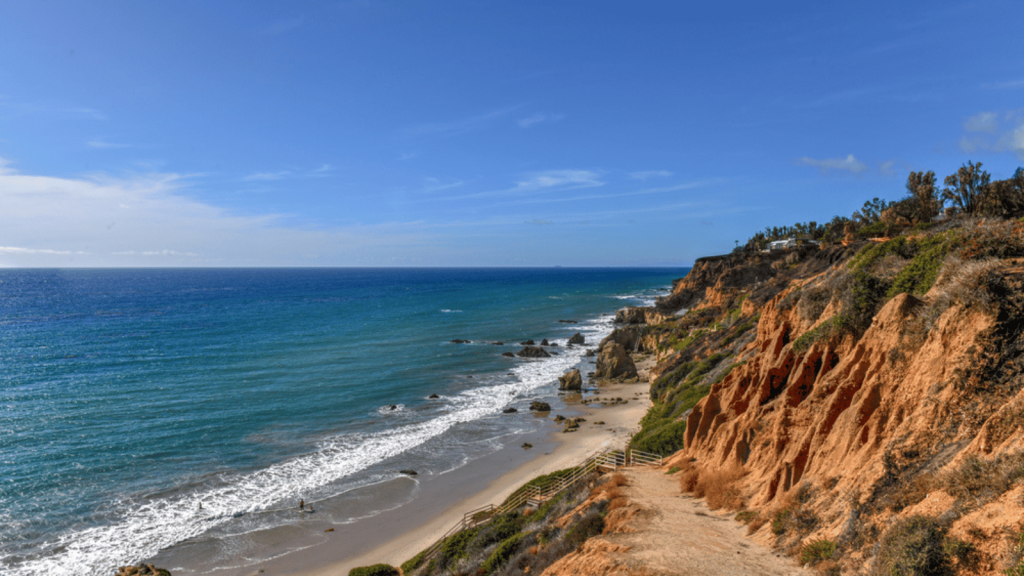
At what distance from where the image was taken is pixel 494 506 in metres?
28.7

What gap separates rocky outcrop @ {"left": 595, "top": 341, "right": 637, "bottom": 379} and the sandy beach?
9.79 m

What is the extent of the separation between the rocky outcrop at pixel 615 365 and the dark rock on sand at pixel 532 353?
1424 centimetres

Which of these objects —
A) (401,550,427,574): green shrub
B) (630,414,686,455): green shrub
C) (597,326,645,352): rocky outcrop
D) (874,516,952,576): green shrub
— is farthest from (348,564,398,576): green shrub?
(597,326,645,352): rocky outcrop

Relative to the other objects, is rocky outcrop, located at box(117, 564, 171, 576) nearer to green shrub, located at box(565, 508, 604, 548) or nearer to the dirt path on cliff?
green shrub, located at box(565, 508, 604, 548)

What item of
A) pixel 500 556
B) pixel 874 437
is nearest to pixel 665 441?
pixel 500 556

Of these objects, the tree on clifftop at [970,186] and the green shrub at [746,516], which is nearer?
the green shrub at [746,516]

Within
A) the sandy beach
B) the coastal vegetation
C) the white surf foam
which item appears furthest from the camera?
the sandy beach

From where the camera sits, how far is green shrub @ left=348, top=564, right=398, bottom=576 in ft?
72.2

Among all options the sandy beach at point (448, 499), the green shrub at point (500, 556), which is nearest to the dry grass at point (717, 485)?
the green shrub at point (500, 556)

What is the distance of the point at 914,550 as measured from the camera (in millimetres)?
8562

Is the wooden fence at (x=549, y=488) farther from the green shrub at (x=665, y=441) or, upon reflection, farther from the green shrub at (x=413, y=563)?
the green shrub at (x=665, y=441)

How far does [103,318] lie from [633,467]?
11645 centimetres

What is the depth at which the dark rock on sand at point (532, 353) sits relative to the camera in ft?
236

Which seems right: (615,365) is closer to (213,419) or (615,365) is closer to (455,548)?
(455,548)
